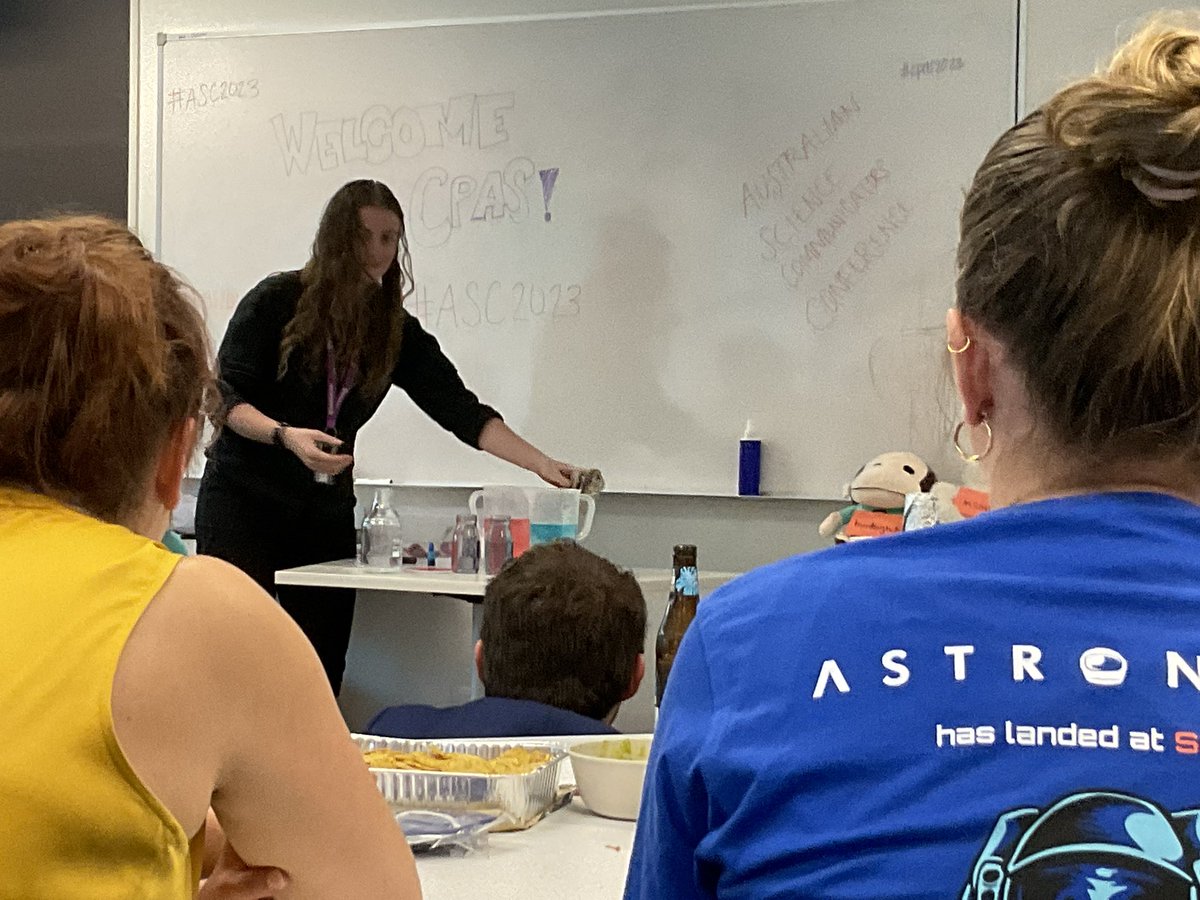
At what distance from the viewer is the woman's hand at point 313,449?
10.4 ft

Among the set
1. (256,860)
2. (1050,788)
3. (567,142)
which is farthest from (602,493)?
(1050,788)

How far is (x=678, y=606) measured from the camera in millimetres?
1824

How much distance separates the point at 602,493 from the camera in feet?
12.3

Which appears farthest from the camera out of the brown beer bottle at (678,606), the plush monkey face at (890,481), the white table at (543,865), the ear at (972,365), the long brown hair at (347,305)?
the long brown hair at (347,305)

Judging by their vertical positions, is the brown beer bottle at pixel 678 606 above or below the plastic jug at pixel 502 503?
above

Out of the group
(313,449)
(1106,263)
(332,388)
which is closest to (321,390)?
(332,388)

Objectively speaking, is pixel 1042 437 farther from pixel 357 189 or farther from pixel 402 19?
pixel 402 19

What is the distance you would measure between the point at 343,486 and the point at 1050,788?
307 cm

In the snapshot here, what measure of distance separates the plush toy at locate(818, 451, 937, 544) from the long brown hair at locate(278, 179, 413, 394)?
121cm

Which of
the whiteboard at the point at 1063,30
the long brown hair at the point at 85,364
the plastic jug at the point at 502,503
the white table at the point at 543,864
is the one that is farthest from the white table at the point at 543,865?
the whiteboard at the point at 1063,30

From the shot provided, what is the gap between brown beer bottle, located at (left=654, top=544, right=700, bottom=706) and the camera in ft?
5.72

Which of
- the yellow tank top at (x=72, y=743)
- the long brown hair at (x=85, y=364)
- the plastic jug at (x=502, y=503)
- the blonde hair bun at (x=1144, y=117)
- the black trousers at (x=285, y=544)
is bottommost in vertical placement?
the black trousers at (x=285, y=544)

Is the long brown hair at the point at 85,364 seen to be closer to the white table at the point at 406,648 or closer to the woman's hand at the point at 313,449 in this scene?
the woman's hand at the point at 313,449

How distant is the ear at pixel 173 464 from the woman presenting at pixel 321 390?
2.33 metres
